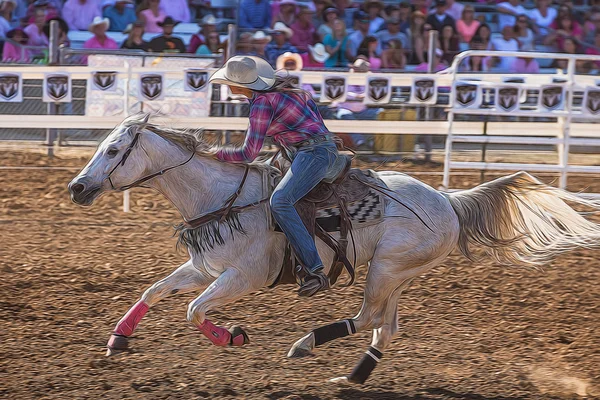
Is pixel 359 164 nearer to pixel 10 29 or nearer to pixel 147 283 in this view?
pixel 147 283

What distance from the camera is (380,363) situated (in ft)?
17.4

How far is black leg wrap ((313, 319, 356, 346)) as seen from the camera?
16.0 feet

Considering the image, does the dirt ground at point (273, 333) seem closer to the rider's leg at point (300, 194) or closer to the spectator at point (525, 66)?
the rider's leg at point (300, 194)

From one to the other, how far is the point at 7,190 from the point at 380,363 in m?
6.19

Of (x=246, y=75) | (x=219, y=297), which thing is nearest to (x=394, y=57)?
(x=246, y=75)

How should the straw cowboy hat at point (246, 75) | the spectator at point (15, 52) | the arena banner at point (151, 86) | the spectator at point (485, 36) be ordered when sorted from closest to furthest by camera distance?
the straw cowboy hat at point (246, 75) → the arena banner at point (151, 86) → the spectator at point (15, 52) → the spectator at point (485, 36)

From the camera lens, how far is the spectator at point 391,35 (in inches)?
532

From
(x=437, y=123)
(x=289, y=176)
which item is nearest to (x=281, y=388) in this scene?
(x=289, y=176)

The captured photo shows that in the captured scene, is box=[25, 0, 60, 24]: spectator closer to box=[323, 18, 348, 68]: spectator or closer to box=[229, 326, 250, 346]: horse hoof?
box=[323, 18, 348, 68]: spectator

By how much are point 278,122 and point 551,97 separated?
5.81 meters

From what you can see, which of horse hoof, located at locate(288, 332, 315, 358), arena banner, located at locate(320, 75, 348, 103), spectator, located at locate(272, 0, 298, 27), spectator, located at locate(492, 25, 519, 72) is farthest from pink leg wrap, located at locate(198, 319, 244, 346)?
spectator, located at locate(492, 25, 519, 72)

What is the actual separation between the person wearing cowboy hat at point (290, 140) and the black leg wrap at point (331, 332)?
23cm

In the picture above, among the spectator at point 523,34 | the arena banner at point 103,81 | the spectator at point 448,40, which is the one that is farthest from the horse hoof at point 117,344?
the spectator at point 523,34

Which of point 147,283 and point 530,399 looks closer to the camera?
point 530,399
